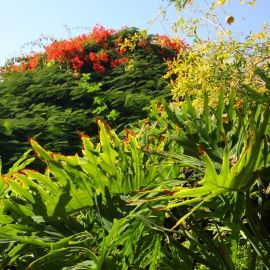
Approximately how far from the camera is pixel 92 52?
17.7 m

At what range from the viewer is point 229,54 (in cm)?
760

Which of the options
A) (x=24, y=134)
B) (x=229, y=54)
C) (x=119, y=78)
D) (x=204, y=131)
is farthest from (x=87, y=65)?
(x=204, y=131)

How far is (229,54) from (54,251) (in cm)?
613

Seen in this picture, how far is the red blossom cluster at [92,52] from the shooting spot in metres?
16.9

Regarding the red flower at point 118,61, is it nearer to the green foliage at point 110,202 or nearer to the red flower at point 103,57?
the red flower at point 103,57

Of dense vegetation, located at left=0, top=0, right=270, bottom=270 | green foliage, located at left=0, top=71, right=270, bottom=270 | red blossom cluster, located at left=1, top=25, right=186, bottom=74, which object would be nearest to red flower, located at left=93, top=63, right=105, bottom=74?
red blossom cluster, located at left=1, top=25, right=186, bottom=74

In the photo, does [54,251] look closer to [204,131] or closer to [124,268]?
Result: [124,268]

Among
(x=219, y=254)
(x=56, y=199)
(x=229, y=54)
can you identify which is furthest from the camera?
(x=229, y=54)

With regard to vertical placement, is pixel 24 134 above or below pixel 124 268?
above

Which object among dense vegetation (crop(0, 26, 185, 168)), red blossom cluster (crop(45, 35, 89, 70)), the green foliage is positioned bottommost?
the green foliage

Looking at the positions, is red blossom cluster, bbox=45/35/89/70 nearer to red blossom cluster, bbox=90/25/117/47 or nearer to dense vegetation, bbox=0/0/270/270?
red blossom cluster, bbox=90/25/117/47

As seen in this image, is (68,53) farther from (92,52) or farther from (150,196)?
(150,196)

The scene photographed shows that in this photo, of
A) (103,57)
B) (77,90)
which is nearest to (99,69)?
(103,57)

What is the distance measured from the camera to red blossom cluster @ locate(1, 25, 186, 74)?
1691 cm
